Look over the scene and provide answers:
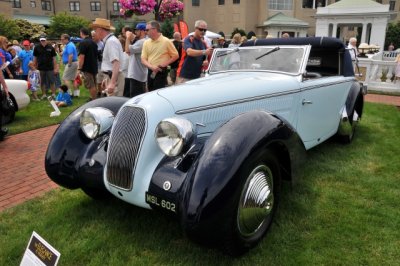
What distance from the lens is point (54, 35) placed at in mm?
45656

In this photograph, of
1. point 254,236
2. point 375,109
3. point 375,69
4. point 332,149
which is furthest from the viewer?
point 375,69

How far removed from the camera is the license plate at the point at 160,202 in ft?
7.56

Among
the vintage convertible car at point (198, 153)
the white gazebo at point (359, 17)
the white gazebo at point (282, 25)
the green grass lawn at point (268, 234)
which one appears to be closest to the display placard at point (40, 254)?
the green grass lawn at point (268, 234)

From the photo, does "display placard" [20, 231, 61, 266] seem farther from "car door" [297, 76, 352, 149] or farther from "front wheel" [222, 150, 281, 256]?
"car door" [297, 76, 352, 149]

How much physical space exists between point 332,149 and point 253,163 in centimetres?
316

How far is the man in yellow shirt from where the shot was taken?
5660 mm

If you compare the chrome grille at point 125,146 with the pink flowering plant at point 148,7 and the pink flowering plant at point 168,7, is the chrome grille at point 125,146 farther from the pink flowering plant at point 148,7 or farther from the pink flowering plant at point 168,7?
the pink flowering plant at point 168,7

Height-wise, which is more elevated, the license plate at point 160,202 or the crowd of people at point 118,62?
the crowd of people at point 118,62

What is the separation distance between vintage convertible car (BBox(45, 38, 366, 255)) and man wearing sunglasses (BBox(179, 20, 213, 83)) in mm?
2341

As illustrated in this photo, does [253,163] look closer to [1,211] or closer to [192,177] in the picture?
[192,177]

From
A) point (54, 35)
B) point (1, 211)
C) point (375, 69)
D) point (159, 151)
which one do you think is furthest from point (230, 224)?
point (54, 35)

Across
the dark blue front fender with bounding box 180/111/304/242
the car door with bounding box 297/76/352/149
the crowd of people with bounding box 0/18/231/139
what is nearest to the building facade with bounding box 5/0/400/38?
the crowd of people with bounding box 0/18/231/139

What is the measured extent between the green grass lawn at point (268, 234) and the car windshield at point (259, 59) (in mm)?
1359

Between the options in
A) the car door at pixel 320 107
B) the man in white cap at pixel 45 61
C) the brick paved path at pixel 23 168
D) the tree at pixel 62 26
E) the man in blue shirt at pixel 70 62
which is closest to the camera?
the brick paved path at pixel 23 168
